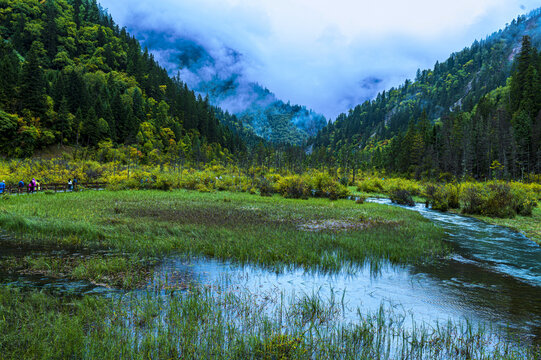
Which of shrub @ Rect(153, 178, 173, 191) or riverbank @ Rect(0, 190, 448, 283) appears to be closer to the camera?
riverbank @ Rect(0, 190, 448, 283)

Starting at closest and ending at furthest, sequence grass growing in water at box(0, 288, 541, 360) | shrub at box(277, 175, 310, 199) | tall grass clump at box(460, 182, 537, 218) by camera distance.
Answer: grass growing in water at box(0, 288, 541, 360) → tall grass clump at box(460, 182, 537, 218) → shrub at box(277, 175, 310, 199)

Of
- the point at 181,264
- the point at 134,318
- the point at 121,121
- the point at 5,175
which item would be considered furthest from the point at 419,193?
the point at 121,121

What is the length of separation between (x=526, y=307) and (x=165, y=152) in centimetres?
8247

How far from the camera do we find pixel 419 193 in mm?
46844

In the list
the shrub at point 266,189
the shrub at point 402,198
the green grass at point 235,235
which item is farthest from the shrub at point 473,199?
the shrub at point 266,189

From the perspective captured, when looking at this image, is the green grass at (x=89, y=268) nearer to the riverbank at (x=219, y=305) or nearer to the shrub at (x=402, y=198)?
the riverbank at (x=219, y=305)

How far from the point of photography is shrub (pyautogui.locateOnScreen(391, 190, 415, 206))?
3358 centimetres

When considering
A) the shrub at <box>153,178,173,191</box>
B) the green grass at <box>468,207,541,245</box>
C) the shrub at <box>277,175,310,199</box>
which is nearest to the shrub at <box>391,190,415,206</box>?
the green grass at <box>468,207,541,245</box>

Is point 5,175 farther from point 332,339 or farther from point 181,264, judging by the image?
point 332,339

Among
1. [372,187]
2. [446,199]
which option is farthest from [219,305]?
[372,187]

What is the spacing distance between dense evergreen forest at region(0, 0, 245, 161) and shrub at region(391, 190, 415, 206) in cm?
5503

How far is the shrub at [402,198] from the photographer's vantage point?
33.6m

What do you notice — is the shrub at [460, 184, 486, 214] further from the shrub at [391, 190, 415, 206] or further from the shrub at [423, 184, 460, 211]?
the shrub at [391, 190, 415, 206]

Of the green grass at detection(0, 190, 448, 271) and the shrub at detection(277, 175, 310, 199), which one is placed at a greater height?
the shrub at detection(277, 175, 310, 199)
